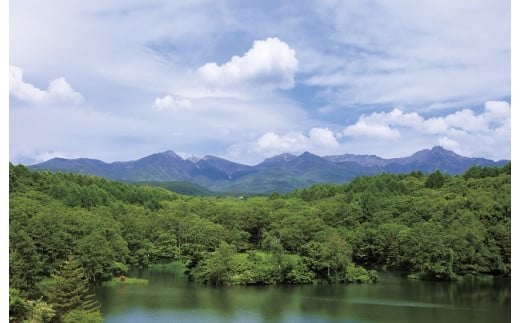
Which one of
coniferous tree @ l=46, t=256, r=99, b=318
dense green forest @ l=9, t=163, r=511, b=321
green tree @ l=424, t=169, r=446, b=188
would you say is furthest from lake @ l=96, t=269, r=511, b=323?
green tree @ l=424, t=169, r=446, b=188

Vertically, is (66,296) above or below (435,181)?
below

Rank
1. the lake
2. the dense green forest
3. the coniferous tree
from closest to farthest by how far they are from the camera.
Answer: the coniferous tree, the lake, the dense green forest

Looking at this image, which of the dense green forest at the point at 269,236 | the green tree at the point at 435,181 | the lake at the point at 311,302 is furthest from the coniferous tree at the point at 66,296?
the green tree at the point at 435,181

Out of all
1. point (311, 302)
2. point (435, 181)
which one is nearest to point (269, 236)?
point (311, 302)

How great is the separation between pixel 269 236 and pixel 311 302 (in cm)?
1096

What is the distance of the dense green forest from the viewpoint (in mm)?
Result: 29406

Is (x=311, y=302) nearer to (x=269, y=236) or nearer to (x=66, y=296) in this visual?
(x=269, y=236)

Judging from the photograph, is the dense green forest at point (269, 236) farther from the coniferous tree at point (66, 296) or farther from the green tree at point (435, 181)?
the green tree at point (435, 181)

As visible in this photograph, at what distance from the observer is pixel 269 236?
121ft

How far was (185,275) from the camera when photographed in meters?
35.0

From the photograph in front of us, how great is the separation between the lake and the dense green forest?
1.63m

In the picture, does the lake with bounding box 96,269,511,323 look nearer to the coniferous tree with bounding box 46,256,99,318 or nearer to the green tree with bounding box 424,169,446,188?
the coniferous tree with bounding box 46,256,99,318
